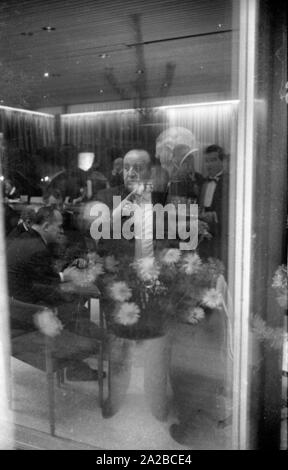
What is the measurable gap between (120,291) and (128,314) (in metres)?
0.07

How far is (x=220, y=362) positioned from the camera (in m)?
1.08

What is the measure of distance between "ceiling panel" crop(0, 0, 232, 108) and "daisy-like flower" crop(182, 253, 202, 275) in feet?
1.48

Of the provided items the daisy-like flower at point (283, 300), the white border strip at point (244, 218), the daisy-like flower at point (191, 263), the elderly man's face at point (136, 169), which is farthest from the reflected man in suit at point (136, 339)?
the daisy-like flower at point (283, 300)

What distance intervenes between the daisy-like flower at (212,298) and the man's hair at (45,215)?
0.57 meters

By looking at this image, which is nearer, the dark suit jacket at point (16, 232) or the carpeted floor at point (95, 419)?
the carpeted floor at point (95, 419)

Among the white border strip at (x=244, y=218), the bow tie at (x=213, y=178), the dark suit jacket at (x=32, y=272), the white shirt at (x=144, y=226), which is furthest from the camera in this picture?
the dark suit jacket at (x=32, y=272)

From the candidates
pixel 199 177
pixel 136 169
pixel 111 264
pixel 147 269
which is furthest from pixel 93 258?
pixel 199 177

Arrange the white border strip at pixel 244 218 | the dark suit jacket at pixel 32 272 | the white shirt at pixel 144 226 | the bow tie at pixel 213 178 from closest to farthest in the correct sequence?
the white border strip at pixel 244 218
the bow tie at pixel 213 178
the white shirt at pixel 144 226
the dark suit jacket at pixel 32 272

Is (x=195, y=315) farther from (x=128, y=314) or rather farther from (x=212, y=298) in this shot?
(x=128, y=314)

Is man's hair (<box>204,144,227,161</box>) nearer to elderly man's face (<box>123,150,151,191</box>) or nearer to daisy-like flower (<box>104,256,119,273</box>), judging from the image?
elderly man's face (<box>123,150,151,191</box>)

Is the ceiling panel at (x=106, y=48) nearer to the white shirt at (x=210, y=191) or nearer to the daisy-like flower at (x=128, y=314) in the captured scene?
the white shirt at (x=210, y=191)

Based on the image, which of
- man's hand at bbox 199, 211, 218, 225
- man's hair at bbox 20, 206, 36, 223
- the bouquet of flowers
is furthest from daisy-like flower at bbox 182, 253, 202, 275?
man's hair at bbox 20, 206, 36, 223

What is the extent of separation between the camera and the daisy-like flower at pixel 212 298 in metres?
1.08

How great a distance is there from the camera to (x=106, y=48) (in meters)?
1.36
